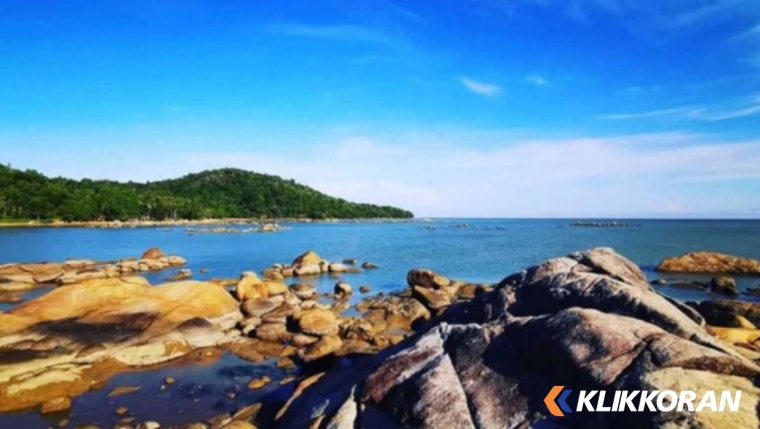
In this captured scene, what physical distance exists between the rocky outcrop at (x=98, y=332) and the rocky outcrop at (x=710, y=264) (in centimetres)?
4691

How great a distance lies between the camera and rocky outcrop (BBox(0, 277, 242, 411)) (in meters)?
18.0

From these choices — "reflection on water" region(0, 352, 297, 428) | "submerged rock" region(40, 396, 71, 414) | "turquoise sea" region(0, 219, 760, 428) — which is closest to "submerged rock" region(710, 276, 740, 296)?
"turquoise sea" region(0, 219, 760, 428)

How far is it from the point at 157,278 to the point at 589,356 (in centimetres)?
4892

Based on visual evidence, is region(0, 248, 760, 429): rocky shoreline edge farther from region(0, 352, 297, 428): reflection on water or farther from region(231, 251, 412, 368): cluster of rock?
region(0, 352, 297, 428): reflection on water

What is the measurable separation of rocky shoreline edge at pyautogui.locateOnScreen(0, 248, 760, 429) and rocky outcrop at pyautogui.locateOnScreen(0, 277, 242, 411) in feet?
0.22

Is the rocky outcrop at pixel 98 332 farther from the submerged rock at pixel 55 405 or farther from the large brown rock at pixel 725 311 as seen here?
the large brown rock at pixel 725 311

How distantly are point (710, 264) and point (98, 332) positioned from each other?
185 feet

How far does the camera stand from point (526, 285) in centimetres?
1385

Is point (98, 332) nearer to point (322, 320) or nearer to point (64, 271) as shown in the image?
point (322, 320)

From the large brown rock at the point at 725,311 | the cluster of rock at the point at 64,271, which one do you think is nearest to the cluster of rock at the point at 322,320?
Answer: the large brown rock at the point at 725,311

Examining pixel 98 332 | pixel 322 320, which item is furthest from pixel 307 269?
pixel 98 332

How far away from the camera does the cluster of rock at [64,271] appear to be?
1670 inches

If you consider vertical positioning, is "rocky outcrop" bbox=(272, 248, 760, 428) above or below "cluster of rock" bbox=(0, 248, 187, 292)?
above

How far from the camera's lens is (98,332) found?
2156 cm
